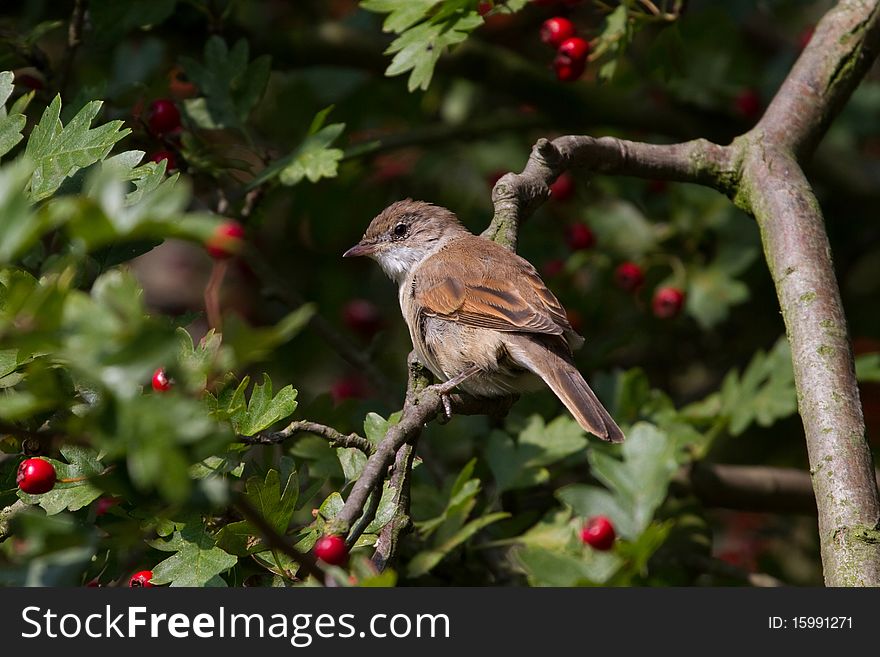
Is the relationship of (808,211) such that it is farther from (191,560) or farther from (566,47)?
(191,560)

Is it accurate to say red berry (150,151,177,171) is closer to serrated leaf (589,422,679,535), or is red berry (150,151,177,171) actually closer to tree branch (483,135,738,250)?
tree branch (483,135,738,250)

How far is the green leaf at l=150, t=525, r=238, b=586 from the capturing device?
7.49 ft

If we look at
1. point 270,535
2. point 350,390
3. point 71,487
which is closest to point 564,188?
point 350,390

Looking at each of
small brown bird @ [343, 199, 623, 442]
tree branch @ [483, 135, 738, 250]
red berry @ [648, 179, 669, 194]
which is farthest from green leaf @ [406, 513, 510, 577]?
red berry @ [648, 179, 669, 194]

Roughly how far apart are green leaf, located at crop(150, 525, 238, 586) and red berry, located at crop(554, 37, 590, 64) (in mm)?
2242

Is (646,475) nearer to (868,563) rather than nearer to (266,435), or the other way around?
(868,563)

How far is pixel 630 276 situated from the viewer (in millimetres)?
4738

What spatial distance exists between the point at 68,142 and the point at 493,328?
161 cm

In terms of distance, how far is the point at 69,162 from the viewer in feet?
8.49

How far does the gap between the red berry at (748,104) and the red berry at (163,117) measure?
2.88m

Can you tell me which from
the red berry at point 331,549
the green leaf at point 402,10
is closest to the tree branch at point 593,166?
the green leaf at point 402,10

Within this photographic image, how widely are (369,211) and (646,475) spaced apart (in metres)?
3.10

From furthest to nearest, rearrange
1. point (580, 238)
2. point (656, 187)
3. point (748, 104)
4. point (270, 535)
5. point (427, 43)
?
point (748, 104) < point (656, 187) < point (580, 238) < point (427, 43) < point (270, 535)

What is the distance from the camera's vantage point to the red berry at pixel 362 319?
551 cm
